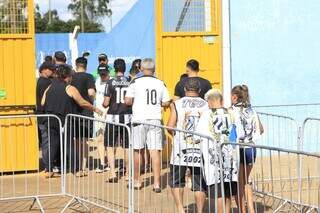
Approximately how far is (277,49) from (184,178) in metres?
5.35

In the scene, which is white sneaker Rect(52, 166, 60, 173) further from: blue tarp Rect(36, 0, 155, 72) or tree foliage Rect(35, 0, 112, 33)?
tree foliage Rect(35, 0, 112, 33)

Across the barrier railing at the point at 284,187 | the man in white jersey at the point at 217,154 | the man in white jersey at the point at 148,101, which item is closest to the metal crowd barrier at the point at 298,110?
the barrier railing at the point at 284,187

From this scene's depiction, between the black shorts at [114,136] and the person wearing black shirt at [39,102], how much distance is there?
1.41 metres

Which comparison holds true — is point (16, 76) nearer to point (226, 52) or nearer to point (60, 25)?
point (226, 52)

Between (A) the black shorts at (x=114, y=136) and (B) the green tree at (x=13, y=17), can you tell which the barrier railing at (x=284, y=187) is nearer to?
(A) the black shorts at (x=114, y=136)

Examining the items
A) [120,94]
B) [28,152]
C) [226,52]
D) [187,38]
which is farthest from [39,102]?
[226,52]

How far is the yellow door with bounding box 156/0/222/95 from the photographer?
11.7 meters

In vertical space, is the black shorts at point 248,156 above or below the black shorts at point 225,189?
above

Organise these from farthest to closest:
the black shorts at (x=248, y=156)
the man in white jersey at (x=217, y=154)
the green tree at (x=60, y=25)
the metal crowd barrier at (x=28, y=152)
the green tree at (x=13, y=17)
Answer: the green tree at (x=60, y=25) < the green tree at (x=13, y=17) < the metal crowd barrier at (x=28, y=152) < the black shorts at (x=248, y=156) < the man in white jersey at (x=217, y=154)

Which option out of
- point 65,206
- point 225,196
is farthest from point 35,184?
point 225,196

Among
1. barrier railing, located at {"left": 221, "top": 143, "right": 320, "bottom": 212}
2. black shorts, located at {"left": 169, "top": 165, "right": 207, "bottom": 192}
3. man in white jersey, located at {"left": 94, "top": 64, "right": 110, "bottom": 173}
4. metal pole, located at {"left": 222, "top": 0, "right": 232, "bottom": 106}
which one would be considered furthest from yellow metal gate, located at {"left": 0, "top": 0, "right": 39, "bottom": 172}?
barrier railing, located at {"left": 221, "top": 143, "right": 320, "bottom": 212}

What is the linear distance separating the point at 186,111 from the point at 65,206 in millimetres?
2086

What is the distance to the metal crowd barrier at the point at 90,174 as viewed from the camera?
28.6 ft

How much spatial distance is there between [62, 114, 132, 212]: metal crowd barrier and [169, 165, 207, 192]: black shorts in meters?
0.88
